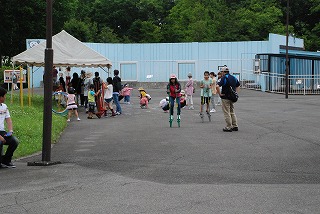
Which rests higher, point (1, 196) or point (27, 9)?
point (27, 9)

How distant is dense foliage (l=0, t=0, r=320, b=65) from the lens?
63.2 meters

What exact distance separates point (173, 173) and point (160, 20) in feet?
243

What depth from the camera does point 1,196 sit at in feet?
28.8

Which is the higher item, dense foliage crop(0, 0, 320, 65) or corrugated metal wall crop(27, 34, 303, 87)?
dense foliage crop(0, 0, 320, 65)

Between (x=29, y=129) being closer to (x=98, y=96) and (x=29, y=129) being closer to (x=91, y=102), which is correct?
(x=91, y=102)

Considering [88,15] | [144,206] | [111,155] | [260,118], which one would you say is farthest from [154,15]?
[144,206]

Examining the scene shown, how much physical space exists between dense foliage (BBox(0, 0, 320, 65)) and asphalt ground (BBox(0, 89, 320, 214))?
46.2 m

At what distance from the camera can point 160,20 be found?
3295 inches

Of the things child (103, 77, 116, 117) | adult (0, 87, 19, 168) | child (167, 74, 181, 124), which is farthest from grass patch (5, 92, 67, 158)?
child (167, 74, 181, 124)

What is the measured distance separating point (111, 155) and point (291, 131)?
22.3 feet

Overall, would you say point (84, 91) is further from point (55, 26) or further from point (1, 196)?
point (55, 26)

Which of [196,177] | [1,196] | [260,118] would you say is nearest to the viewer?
[1,196]

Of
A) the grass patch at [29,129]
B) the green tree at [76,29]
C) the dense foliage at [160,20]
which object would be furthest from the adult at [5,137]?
the green tree at [76,29]

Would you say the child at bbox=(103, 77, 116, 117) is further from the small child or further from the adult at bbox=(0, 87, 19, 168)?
the adult at bbox=(0, 87, 19, 168)
